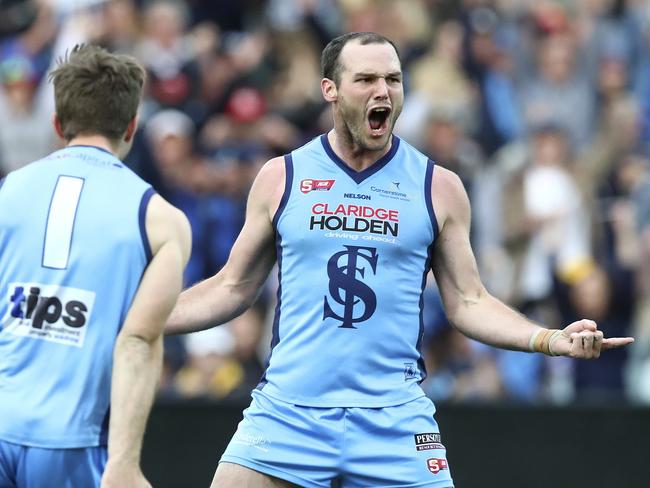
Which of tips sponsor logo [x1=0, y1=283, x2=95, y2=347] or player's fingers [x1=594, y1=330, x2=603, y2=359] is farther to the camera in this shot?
player's fingers [x1=594, y1=330, x2=603, y2=359]

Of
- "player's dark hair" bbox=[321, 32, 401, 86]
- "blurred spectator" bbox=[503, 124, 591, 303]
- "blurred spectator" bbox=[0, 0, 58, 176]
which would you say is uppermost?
"blurred spectator" bbox=[0, 0, 58, 176]

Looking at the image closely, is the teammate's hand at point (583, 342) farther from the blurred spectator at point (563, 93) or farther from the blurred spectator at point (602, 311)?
the blurred spectator at point (563, 93)

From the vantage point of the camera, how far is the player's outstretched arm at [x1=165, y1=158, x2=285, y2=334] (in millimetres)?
6465

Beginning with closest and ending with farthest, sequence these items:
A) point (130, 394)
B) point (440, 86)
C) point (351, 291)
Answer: point (130, 394) < point (351, 291) < point (440, 86)

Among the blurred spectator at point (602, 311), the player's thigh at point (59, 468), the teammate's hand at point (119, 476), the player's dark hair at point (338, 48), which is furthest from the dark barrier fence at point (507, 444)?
the teammate's hand at point (119, 476)

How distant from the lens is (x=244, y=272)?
661 cm

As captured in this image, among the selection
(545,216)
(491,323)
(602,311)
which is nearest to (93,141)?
(491,323)

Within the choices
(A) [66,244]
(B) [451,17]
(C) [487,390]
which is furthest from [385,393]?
(B) [451,17]

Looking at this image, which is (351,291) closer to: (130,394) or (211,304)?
(211,304)

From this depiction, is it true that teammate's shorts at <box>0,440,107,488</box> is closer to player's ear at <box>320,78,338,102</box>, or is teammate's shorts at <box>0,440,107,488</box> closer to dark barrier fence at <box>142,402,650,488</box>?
player's ear at <box>320,78,338,102</box>

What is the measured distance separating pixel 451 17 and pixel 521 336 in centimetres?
871

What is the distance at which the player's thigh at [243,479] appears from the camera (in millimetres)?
6070

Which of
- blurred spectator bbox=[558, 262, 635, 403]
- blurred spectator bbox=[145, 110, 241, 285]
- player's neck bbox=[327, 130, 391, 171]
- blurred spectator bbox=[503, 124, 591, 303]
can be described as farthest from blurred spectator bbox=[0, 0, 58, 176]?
player's neck bbox=[327, 130, 391, 171]

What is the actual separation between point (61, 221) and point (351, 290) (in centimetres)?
140
